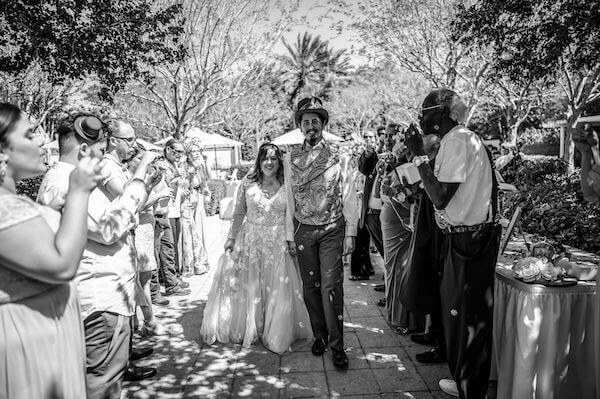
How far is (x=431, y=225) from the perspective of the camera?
335 cm

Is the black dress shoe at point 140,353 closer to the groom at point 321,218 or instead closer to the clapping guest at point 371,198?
the groom at point 321,218

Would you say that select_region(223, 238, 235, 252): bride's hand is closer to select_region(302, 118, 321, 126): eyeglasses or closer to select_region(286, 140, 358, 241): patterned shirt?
select_region(286, 140, 358, 241): patterned shirt

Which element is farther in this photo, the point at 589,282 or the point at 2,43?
the point at 2,43

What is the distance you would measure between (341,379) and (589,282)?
75.7 inches

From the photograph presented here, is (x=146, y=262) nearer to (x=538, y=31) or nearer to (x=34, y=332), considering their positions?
(x=34, y=332)

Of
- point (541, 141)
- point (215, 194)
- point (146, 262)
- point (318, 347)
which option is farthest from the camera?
point (541, 141)

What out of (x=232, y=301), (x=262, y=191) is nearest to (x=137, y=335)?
(x=232, y=301)

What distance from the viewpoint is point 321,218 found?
3.63 metres

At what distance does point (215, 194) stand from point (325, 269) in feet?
38.1

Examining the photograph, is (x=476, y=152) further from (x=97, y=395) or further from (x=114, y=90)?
(x=114, y=90)

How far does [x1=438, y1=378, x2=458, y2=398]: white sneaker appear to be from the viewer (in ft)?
10.3

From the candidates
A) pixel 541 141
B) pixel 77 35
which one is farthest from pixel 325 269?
pixel 541 141

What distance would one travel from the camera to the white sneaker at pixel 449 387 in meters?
3.15

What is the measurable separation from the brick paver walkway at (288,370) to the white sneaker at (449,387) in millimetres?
47
